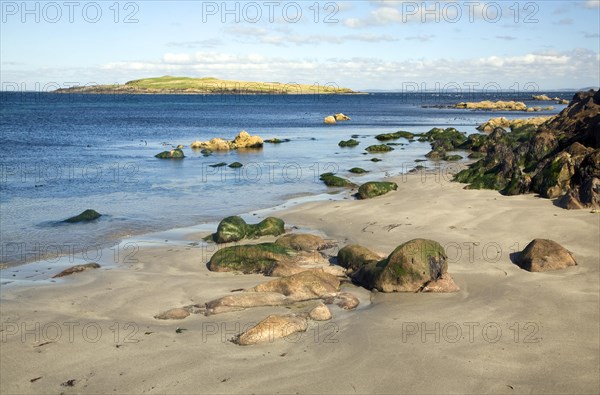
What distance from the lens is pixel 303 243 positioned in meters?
15.1

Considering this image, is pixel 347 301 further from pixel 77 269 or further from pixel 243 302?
Result: pixel 77 269

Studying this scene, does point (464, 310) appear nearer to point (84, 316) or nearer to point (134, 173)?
point (84, 316)

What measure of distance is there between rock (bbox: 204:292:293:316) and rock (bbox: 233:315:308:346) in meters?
1.29

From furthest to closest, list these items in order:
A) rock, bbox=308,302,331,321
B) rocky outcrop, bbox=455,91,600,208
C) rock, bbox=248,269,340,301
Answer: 1. rocky outcrop, bbox=455,91,600,208
2. rock, bbox=248,269,340,301
3. rock, bbox=308,302,331,321

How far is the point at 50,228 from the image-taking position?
18625 millimetres

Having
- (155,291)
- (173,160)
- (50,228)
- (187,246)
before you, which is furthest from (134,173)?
(155,291)

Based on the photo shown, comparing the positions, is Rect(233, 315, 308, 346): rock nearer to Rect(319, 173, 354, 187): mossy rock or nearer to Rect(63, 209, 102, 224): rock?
Rect(63, 209, 102, 224): rock

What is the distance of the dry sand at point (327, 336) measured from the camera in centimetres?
805

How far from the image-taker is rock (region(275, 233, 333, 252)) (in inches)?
591

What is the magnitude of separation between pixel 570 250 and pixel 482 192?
8.25 meters

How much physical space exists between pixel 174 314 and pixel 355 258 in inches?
174

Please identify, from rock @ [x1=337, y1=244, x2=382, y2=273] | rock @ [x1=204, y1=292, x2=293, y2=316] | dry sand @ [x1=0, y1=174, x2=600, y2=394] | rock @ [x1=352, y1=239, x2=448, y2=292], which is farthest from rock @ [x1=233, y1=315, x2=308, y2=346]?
rock @ [x1=337, y1=244, x2=382, y2=273]

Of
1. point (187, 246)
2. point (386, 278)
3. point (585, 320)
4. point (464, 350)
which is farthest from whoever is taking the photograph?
point (187, 246)

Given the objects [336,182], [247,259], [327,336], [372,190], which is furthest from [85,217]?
[327,336]
